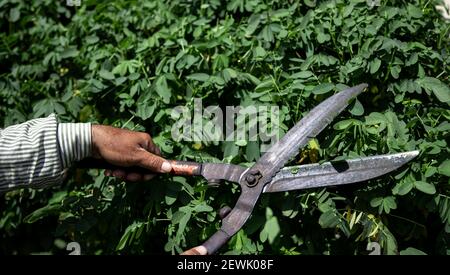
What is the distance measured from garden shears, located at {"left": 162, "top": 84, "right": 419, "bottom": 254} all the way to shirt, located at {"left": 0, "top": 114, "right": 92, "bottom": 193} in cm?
→ 29

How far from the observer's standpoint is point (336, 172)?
1780 millimetres

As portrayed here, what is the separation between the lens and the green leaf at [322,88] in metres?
1.98

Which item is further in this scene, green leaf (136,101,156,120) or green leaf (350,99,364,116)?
green leaf (136,101,156,120)

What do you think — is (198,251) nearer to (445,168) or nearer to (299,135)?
(299,135)

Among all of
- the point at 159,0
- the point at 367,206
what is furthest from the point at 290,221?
the point at 159,0

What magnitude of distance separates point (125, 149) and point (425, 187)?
81cm

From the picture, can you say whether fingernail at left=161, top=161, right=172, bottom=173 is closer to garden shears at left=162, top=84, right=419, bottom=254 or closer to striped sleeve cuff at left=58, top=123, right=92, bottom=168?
garden shears at left=162, top=84, right=419, bottom=254

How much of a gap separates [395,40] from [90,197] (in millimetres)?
1068

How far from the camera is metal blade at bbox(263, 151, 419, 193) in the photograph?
1.74 m

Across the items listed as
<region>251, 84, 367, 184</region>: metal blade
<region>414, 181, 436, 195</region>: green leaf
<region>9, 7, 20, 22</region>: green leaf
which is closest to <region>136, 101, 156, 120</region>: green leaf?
<region>251, 84, 367, 184</region>: metal blade

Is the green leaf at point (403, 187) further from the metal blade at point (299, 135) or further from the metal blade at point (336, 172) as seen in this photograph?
the metal blade at point (299, 135)

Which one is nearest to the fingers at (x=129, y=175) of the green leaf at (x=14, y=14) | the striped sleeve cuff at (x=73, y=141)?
the striped sleeve cuff at (x=73, y=141)

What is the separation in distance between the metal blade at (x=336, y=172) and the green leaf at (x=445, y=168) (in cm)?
13

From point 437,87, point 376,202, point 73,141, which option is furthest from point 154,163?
point 437,87
